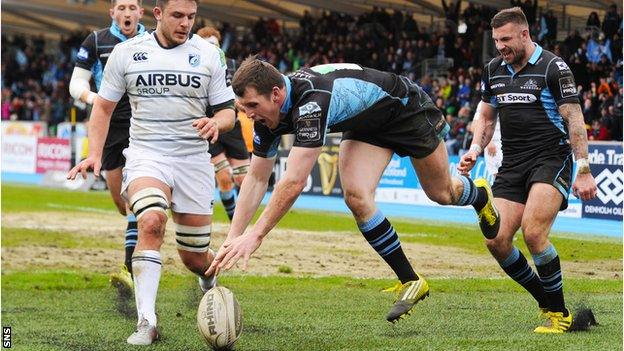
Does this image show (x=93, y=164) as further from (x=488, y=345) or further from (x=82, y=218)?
(x=82, y=218)

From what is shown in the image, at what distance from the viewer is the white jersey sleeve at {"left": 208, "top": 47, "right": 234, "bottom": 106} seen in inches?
329

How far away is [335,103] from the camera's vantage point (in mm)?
7188

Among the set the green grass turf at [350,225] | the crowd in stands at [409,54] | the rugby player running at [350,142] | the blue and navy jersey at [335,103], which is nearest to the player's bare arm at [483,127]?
the rugby player running at [350,142]

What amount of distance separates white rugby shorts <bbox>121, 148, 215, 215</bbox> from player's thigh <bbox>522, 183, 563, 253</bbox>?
2.34 metres

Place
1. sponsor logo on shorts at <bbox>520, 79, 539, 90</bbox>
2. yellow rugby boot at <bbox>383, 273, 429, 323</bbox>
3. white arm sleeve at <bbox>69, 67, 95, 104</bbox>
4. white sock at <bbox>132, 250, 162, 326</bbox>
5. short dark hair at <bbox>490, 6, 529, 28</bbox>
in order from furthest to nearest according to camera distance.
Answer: white arm sleeve at <bbox>69, 67, 95, 104</bbox>, sponsor logo on shorts at <bbox>520, 79, 539, 90</bbox>, short dark hair at <bbox>490, 6, 529, 28</bbox>, white sock at <bbox>132, 250, 162, 326</bbox>, yellow rugby boot at <bbox>383, 273, 429, 323</bbox>

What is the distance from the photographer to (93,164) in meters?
8.31

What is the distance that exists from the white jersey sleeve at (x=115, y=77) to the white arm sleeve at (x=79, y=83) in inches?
68.4

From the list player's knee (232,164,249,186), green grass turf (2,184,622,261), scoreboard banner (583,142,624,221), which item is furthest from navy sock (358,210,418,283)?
scoreboard banner (583,142,624,221)

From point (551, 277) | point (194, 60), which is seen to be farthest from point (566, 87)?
point (194, 60)

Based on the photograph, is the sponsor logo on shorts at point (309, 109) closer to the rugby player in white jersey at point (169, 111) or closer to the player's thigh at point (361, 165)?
the player's thigh at point (361, 165)

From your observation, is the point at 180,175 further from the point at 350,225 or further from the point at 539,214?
the point at 350,225

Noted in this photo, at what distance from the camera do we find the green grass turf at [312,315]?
7734 millimetres

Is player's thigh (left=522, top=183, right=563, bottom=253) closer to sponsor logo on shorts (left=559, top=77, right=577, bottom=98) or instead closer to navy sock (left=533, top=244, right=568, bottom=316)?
navy sock (left=533, top=244, right=568, bottom=316)

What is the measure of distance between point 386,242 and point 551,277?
134cm
